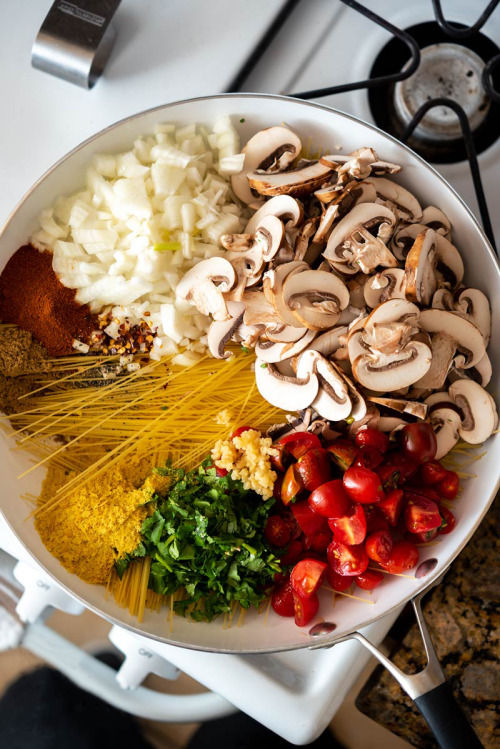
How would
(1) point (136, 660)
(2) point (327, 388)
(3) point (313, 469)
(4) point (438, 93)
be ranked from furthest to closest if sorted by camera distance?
(1) point (136, 660)
(4) point (438, 93)
(2) point (327, 388)
(3) point (313, 469)

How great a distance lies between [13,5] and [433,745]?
245 cm

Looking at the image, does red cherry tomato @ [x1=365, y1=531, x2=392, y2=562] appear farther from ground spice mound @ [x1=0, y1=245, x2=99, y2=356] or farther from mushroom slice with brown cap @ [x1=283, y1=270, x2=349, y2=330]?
ground spice mound @ [x1=0, y1=245, x2=99, y2=356]

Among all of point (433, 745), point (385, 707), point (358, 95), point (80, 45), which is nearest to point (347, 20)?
point (358, 95)

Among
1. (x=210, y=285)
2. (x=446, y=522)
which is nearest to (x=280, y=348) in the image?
(x=210, y=285)

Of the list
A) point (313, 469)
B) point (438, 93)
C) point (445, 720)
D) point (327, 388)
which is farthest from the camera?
point (438, 93)

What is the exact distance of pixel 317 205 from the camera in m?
1.55

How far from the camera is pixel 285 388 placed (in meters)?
1.50

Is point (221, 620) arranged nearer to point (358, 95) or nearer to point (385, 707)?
point (385, 707)

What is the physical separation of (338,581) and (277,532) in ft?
0.59

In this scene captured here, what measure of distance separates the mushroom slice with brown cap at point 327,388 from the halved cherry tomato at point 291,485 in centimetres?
16

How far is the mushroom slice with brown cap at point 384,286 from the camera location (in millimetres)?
1453

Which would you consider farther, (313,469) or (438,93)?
(438,93)

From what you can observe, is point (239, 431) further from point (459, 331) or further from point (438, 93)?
point (438, 93)

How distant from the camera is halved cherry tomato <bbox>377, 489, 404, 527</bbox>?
Answer: 1367 millimetres
